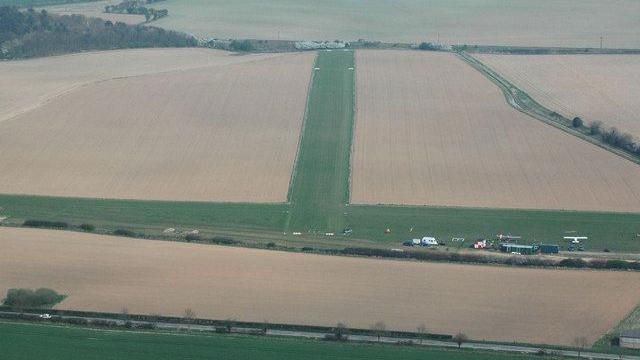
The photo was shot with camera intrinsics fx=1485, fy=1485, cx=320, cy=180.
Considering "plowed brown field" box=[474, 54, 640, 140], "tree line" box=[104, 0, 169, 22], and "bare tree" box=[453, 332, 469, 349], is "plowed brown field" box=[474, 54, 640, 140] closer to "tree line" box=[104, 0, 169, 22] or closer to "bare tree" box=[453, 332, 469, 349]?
"tree line" box=[104, 0, 169, 22]

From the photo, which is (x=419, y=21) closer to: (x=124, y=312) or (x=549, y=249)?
(x=549, y=249)

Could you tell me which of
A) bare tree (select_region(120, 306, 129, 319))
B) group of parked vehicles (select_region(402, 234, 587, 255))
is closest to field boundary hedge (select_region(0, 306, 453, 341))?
bare tree (select_region(120, 306, 129, 319))

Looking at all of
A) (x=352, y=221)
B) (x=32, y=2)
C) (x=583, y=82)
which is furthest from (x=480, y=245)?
(x=32, y=2)

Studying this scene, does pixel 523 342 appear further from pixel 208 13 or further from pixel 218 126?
pixel 208 13

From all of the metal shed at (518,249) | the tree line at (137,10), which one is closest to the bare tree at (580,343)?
the metal shed at (518,249)

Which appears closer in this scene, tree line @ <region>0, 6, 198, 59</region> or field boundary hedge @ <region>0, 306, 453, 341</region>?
field boundary hedge @ <region>0, 306, 453, 341</region>

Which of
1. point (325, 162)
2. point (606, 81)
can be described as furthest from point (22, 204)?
point (606, 81)
